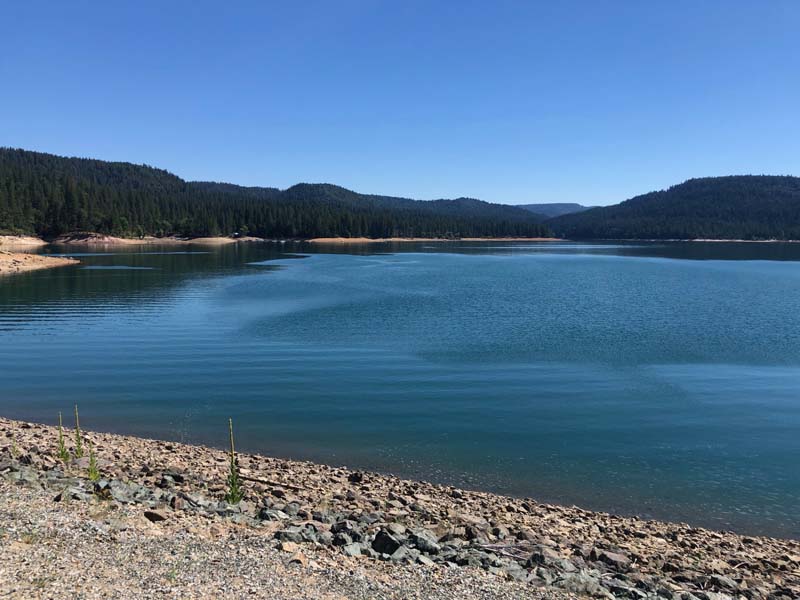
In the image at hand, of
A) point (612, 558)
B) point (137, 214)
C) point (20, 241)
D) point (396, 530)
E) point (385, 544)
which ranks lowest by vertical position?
point (612, 558)

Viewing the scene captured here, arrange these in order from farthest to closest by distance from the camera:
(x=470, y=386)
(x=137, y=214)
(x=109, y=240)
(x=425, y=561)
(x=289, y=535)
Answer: (x=137, y=214) → (x=109, y=240) → (x=470, y=386) → (x=289, y=535) → (x=425, y=561)

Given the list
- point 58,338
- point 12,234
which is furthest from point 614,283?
point 12,234

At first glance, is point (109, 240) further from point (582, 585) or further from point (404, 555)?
point (582, 585)

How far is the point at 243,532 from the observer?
9.11m

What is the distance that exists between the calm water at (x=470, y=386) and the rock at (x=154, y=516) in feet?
19.2

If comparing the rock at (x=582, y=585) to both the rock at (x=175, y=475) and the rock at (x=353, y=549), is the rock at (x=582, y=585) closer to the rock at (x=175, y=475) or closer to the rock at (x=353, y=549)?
the rock at (x=353, y=549)

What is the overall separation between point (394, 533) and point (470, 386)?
12.1m

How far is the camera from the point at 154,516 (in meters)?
9.38

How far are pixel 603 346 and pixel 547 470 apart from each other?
15037mm

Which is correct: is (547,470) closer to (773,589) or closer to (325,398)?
(773,589)

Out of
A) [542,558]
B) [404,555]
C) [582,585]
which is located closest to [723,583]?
[582,585]

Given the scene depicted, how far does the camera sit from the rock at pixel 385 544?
28.8 feet

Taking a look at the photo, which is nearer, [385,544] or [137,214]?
[385,544]

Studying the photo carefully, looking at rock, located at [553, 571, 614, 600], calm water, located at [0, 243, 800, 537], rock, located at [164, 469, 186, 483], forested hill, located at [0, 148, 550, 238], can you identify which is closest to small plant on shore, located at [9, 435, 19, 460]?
rock, located at [164, 469, 186, 483]
